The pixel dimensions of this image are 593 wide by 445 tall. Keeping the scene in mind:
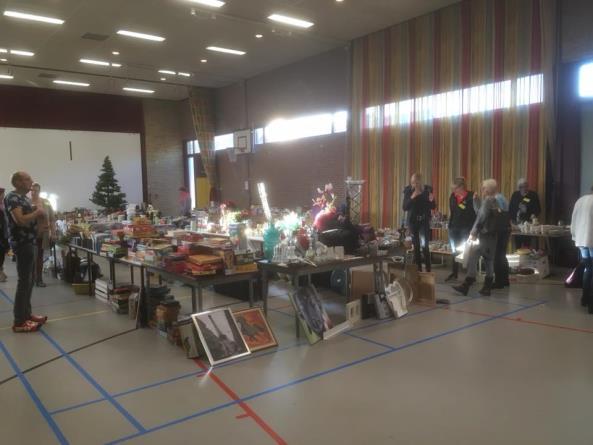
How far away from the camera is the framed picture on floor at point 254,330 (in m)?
3.86

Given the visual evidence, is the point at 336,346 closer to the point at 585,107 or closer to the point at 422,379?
the point at 422,379

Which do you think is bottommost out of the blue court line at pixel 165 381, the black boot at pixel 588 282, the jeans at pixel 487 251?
the blue court line at pixel 165 381

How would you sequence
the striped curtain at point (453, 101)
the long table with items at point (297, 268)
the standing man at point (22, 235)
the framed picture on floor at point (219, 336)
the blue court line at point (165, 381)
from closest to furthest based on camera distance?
the blue court line at point (165, 381)
the framed picture on floor at point (219, 336)
the long table with items at point (297, 268)
the standing man at point (22, 235)
the striped curtain at point (453, 101)

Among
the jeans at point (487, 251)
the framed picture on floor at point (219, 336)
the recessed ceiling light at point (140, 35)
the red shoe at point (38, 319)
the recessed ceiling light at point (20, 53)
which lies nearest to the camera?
the framed picture on floor at point (219, 336)

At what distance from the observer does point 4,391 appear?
3191 millimetres

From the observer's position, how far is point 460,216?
21.5ft

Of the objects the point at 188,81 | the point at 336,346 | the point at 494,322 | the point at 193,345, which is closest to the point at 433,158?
the point at 494,322

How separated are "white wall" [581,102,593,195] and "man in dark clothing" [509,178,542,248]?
0.63m

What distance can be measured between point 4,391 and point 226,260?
1.77 m

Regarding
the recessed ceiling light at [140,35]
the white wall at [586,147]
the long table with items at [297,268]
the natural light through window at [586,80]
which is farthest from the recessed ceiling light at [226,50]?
the long table with items at [297,268]

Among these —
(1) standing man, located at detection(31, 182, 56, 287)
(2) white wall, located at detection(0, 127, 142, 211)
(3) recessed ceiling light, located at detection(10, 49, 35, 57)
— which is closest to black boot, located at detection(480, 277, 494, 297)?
(1) standing man, located at detection(31, 182, 56, 287)

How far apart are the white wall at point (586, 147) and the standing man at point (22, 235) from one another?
668 cm

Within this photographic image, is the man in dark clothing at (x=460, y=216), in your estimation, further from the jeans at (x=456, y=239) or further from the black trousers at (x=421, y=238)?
the black trousers at (x=421, y=238)

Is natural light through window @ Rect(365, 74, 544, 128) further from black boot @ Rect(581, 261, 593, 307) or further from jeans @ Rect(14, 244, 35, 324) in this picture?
jeans @ Rect(14, 244, 35, 324)
